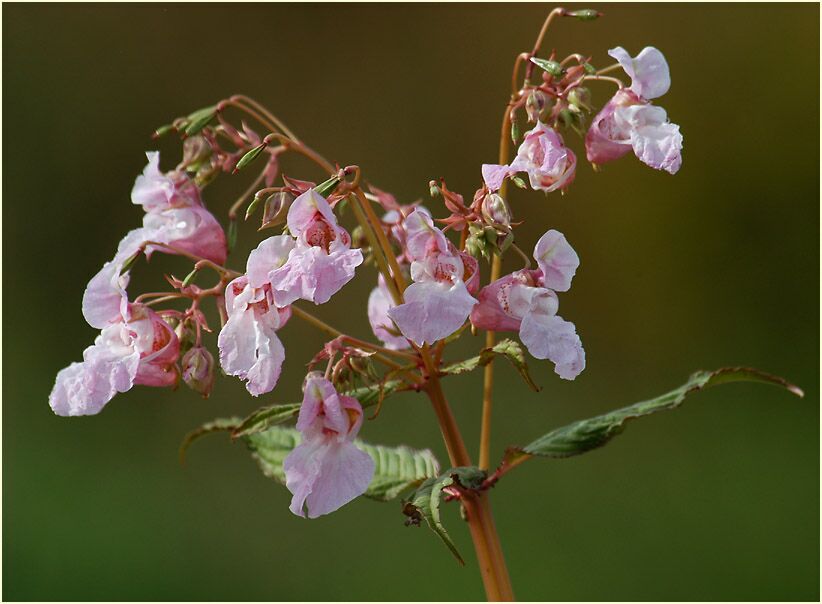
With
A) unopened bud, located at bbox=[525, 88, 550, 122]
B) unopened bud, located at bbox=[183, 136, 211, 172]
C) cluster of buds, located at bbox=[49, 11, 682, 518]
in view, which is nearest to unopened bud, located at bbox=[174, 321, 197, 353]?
cluster of buds, located at bbox=[49, 11, 682, 518]

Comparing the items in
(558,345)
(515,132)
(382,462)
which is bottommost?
(382,462)

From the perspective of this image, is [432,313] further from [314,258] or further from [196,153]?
[196,153]

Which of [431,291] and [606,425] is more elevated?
[431,291]

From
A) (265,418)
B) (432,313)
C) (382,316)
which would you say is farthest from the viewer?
(382,316)

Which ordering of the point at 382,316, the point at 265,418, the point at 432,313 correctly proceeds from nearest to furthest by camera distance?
the point at 432,313 < the point at 265,418 < the point at 382,316

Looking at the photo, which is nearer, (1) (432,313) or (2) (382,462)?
(1) (432,313)

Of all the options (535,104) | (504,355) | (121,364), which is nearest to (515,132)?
(535,104)
